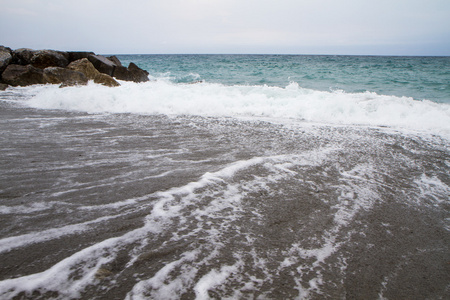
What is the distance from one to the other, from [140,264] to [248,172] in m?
1.65

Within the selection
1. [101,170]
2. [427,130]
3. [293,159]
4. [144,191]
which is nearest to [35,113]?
[101,170]

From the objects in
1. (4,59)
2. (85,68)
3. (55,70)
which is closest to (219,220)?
(55,70)

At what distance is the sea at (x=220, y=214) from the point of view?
57.8 inches

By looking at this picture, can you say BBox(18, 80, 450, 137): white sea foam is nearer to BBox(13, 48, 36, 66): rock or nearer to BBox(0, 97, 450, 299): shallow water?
BBox(0, 97, 450, 299): shallow water

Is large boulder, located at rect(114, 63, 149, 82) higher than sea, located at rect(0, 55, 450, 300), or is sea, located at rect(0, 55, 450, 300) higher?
large boulder, located at rect(114, 63, 149, 82)

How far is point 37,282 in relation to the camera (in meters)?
1.39

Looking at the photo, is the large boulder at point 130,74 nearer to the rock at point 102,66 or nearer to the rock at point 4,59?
the rock at point 102,66

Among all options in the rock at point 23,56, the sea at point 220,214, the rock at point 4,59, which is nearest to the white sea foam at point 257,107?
the sea at point 220,214

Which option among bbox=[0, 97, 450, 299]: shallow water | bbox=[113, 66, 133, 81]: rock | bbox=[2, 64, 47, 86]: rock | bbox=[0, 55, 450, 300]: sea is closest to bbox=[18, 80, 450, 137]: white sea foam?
bbox=[0, 55, 450, 300]: sea

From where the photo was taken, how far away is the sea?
57.8 inches

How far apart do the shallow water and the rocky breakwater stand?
7.99 meters

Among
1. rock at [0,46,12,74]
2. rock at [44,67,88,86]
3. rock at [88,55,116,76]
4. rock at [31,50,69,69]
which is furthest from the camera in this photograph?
rock at [88,55,116,76]

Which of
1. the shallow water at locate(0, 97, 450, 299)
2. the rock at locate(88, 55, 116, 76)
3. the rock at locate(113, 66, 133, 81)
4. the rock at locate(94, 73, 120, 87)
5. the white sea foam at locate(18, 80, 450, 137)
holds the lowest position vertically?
the shallow water at locate(0, 97, 450, 299)

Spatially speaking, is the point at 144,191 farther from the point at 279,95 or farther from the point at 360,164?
the point at 279,95
